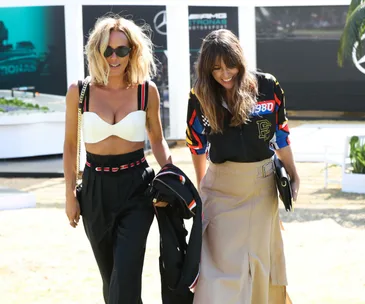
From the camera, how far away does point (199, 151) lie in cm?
412

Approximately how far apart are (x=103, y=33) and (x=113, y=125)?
42cm

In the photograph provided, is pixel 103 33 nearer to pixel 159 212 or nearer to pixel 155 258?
pixel 159 212

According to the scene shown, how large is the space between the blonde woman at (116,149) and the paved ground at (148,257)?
1.76 m

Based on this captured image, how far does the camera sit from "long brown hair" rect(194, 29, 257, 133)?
3846mm

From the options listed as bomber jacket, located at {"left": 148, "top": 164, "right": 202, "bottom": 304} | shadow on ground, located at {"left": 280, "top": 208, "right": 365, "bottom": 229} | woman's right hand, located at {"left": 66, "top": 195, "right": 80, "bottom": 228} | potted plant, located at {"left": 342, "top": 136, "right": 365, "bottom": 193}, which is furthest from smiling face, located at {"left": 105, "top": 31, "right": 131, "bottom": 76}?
potted plant, located at {"left": 342, "top": 136, "right": 365, "bottom": 193}

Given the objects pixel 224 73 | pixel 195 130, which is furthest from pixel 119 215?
pixel 224 73

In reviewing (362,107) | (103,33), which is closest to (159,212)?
(103,33)

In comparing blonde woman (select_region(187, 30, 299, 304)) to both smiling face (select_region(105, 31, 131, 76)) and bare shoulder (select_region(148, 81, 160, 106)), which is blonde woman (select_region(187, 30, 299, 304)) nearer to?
bare shoulder (select_region(148, 81, 160, 106))

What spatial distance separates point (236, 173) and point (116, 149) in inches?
21.7

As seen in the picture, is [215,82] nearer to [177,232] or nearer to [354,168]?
[177,232]

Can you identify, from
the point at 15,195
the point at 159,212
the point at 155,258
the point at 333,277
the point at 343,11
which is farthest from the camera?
the point at 343,11

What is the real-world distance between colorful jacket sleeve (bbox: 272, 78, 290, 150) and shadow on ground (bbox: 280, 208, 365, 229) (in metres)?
4.39

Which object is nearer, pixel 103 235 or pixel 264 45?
pixel 103 235

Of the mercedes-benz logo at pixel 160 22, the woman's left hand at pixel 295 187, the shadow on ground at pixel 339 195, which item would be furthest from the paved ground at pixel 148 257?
the mercedes-benz logo at pixel 160 22
